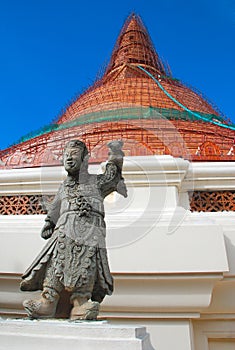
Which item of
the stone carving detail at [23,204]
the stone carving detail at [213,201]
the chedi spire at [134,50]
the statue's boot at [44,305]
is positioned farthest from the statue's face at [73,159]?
the chedi spire at [134,50]

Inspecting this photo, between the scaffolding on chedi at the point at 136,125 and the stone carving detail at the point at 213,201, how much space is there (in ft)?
4.30

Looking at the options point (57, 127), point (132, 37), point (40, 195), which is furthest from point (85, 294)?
point (132, 37)

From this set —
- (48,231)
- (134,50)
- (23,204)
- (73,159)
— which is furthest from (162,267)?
(134,50)

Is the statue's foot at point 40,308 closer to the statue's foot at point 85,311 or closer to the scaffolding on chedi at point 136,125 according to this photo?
the statue's foot at point 85,311

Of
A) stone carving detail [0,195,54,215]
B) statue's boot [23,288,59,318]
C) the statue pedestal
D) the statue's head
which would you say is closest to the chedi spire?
stone carving detail [0,195,54,215]

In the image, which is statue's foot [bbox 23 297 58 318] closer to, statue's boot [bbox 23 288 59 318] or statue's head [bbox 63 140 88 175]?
statue's boot [bbox 23 288 59 318]

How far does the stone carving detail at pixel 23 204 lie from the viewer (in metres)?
5.09

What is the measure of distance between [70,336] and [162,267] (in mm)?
1840

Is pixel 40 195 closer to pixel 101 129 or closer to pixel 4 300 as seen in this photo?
pixel 4 300

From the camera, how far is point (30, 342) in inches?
87.7

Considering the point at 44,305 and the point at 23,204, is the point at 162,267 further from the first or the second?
the point at 23,204

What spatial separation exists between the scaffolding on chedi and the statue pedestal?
364 centimetres

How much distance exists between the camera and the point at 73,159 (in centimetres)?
277

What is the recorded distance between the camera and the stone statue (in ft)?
8.21
